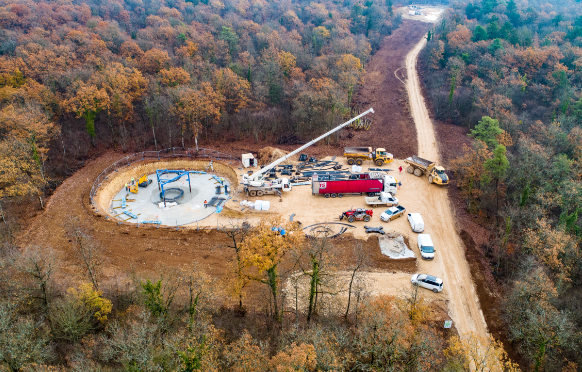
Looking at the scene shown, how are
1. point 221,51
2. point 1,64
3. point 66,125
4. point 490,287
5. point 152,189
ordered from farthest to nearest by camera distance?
point 221,51 → point 66,125 → point 1,64 → point 152,189 → point 490,287

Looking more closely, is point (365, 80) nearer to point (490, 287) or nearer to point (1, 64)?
point (490, 287)

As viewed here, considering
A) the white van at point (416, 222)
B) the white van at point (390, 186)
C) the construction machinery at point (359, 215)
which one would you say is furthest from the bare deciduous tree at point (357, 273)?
the white van at point (390, 186)

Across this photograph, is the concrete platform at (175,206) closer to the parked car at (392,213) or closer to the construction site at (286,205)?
the construction site at (286,205)

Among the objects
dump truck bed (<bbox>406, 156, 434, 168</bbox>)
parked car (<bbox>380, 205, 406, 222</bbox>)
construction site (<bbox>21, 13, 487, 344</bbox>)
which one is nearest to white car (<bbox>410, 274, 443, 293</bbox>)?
construction site (<bbox>21, 13, 487, 344</bbox>)

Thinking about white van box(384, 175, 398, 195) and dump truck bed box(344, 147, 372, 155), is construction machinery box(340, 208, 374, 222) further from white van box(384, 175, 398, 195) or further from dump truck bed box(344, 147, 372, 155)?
dump truck bed box(344, 147, 372, 155)

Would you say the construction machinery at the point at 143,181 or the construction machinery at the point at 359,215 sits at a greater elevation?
the construction machinery at the point at 359,215

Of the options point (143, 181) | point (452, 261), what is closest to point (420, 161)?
point (452, 261)

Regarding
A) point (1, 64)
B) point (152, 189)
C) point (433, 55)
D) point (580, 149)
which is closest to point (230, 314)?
point (152, 189)

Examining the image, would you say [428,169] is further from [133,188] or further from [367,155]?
[133,188]
